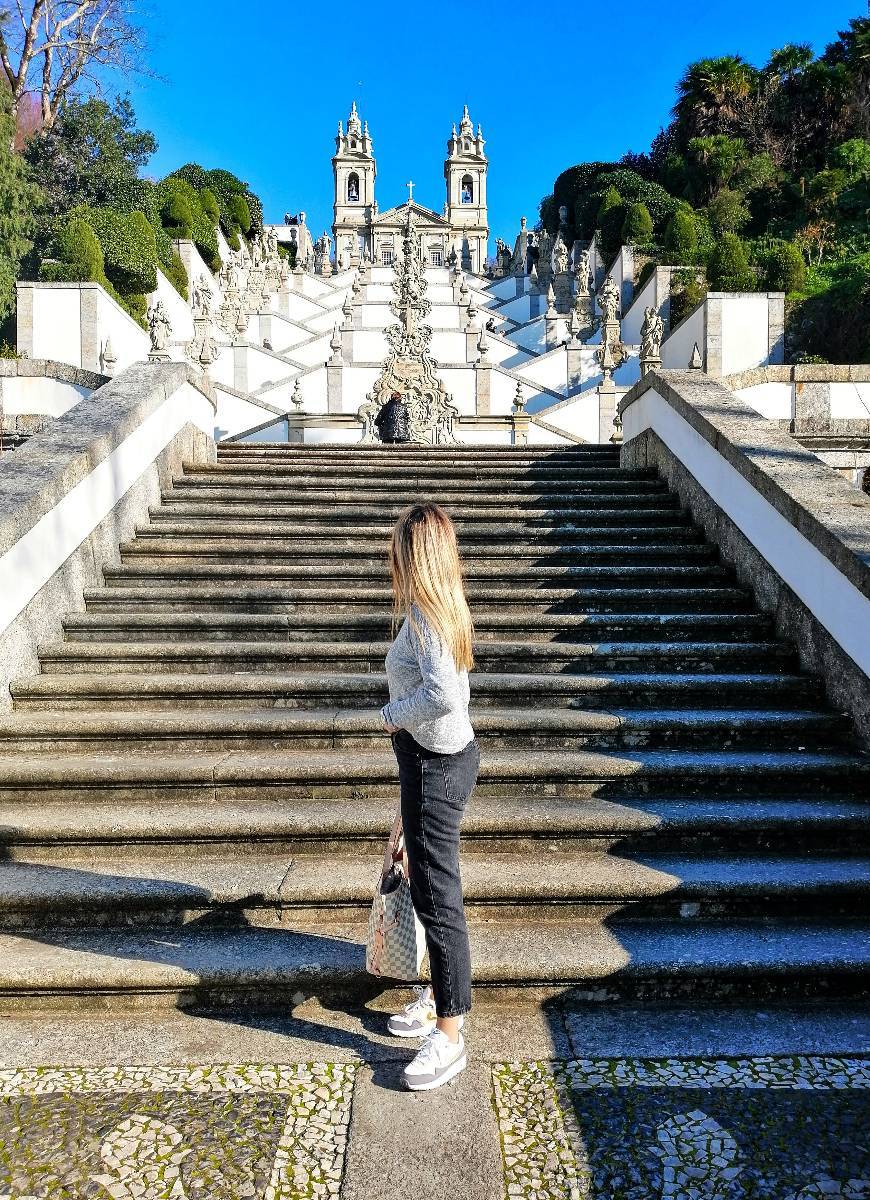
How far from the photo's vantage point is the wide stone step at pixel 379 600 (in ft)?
17.4

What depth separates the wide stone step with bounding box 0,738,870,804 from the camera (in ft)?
12.3

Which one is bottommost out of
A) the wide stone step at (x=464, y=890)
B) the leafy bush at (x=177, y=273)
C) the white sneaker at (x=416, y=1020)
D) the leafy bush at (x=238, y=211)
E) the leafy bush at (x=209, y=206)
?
the white sneaker at (x=416, y=1020)

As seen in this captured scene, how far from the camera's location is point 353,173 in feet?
251

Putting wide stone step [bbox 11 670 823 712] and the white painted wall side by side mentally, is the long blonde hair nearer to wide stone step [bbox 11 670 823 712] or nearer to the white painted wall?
wide stone step [bbox 11 670 823 712]

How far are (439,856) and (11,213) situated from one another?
21735 mm

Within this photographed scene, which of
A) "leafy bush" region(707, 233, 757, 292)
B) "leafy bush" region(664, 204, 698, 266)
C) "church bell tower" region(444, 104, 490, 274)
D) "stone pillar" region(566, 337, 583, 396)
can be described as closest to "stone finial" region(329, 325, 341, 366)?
"stone pillar" region(566, 337, 583, 396)

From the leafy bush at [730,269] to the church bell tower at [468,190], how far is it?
50.8m

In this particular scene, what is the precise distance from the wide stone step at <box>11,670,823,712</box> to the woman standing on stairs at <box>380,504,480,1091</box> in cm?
199

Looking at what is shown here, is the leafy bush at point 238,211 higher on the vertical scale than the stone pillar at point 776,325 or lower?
higher

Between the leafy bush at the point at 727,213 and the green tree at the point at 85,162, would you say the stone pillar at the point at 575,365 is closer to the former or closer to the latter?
the leafy bush at the point at 727,213

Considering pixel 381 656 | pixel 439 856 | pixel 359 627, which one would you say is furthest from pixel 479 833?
pixel 359 627

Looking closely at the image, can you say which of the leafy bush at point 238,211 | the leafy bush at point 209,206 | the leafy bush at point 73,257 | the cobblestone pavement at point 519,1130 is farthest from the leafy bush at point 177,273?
the cobblestone pavement at point 519,1130

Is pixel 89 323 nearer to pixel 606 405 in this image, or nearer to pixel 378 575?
pixel 606 405

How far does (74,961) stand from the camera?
9.23 feet
